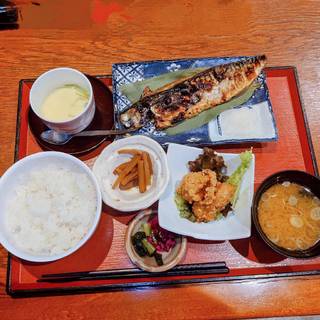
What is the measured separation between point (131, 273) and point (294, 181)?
85 cm

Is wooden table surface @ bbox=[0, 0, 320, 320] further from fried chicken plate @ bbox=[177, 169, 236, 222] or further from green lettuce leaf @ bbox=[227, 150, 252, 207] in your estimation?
fried chicken plate @ bbox=[177, 169, 236, 222]

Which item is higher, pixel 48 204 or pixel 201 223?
pixel 48 204

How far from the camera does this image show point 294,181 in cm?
189

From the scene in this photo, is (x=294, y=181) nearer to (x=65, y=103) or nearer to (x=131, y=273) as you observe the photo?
(x=131, y=273)

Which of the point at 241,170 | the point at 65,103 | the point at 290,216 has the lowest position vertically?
the point at 290,216

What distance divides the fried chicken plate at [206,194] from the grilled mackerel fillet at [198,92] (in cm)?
41

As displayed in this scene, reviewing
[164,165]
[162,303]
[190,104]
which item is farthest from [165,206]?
[190,104]

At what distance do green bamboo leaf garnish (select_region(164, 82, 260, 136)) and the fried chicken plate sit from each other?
34 cm

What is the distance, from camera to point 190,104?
2.15 metres

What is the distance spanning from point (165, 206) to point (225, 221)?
28 centimetres

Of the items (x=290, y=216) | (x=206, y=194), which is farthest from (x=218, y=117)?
(x=290, y=216)

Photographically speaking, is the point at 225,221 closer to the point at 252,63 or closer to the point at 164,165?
the point at 164,165

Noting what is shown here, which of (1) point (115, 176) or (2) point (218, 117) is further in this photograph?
(2) point (218, 117)

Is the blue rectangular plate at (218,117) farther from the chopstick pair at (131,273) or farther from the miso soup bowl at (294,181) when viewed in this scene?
the chopstick pair at (131,273)
